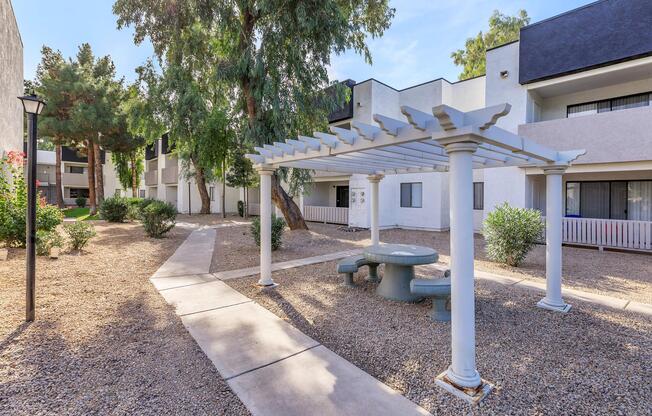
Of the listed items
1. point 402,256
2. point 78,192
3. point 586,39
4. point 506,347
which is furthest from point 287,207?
point 78,192

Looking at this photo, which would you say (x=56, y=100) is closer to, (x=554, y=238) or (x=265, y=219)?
(x=265, y=219)

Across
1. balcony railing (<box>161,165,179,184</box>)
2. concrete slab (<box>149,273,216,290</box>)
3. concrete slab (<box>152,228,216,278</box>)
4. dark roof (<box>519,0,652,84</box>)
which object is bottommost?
concrete slab (<box>149,273,216,290</box>)

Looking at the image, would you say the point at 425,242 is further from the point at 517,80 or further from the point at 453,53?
the point at 453,53

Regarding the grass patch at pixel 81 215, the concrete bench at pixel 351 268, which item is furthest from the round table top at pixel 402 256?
the grass patch at pixel 81 215

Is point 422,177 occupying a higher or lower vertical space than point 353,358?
higher

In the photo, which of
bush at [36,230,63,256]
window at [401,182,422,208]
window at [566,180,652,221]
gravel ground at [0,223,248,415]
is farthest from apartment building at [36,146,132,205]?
window at [566,180,652,221]

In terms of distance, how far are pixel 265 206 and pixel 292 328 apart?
100.0 inches

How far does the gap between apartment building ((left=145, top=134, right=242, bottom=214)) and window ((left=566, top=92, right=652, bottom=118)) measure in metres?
23.7

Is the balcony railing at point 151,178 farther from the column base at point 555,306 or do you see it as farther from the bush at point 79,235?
the column base at point 555,306

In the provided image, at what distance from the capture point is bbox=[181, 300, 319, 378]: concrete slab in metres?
3.41

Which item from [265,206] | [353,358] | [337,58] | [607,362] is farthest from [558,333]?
[337,58]

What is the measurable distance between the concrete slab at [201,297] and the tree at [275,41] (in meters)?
6.93

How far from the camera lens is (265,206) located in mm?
6004

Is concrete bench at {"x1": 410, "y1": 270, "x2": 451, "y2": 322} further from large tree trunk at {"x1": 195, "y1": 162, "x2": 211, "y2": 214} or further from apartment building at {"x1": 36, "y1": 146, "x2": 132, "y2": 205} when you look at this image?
apartment building at {"x1": 36, "y1": 146, "x2": 132, "y2": 205}
